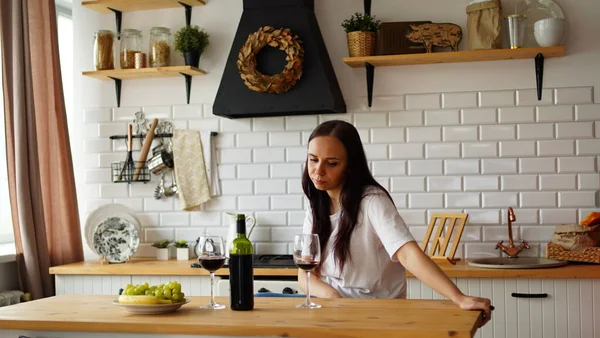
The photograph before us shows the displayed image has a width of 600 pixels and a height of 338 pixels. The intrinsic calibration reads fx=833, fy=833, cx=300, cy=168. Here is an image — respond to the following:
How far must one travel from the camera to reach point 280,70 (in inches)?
180

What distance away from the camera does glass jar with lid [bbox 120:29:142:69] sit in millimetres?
4902

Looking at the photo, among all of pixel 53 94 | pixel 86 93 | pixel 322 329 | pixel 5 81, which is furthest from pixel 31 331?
pixel 86 93

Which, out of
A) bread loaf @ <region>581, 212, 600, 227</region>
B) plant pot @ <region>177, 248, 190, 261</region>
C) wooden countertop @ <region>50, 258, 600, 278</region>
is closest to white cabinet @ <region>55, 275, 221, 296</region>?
wooden countertop @ <region>50, 258, 600, 278</region>

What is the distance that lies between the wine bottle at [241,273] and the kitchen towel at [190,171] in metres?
2.36

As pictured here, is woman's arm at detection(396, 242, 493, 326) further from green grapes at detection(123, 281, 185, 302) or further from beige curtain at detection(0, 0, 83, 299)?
beige curtain at detection(0, 0, 83, 299)

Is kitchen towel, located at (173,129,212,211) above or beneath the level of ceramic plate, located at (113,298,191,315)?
above

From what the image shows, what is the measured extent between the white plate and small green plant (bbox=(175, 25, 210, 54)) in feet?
3.28

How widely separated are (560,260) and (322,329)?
7.60 ft

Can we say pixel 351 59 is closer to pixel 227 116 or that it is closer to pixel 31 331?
pixel 227 116

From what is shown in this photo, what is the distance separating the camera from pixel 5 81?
173 inches

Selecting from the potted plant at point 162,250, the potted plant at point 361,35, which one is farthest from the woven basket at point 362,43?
the potted plant at point 162,250

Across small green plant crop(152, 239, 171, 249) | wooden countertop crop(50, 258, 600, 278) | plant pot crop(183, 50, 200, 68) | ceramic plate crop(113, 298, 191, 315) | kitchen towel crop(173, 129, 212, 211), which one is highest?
plant pot crop(183, 50, 200, 68)

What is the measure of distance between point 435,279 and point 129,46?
294cm

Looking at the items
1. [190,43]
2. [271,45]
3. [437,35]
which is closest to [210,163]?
[190,43]
